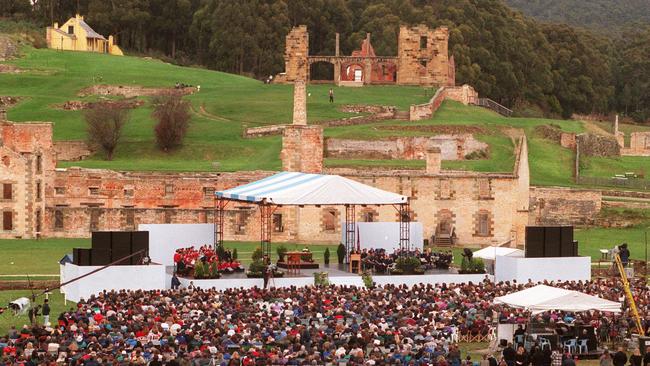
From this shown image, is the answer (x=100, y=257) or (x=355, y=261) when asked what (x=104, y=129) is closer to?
(x=355, y=261)

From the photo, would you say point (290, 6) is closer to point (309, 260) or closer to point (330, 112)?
point (330, 112)

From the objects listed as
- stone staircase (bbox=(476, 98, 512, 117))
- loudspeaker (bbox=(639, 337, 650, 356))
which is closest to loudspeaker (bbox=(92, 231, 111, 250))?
loudspeaker (bbox=(639, 337, 650, 356))

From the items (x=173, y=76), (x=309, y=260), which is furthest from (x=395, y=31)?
(x=309, y=260)

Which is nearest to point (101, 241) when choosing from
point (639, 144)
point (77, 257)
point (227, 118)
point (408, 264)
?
point (77, 257)

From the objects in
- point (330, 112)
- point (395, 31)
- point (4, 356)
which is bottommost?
point (4, 356)

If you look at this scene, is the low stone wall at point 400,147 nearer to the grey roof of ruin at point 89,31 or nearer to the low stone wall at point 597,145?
the low stone wall at point 597,145

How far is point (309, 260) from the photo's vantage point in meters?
54.2

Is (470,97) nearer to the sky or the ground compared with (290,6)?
nearer to the ground

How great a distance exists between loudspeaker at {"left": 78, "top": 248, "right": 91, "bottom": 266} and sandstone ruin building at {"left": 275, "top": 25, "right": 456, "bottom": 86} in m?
56.7

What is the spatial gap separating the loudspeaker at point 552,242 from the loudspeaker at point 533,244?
0.16 meters

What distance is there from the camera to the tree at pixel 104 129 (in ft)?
278

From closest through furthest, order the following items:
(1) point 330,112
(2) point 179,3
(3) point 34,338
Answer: (3) point 34,338 → (1) point 330,112 → (2) point 179,3

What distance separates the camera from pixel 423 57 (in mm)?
104812

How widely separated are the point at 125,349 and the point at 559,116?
8463cm
